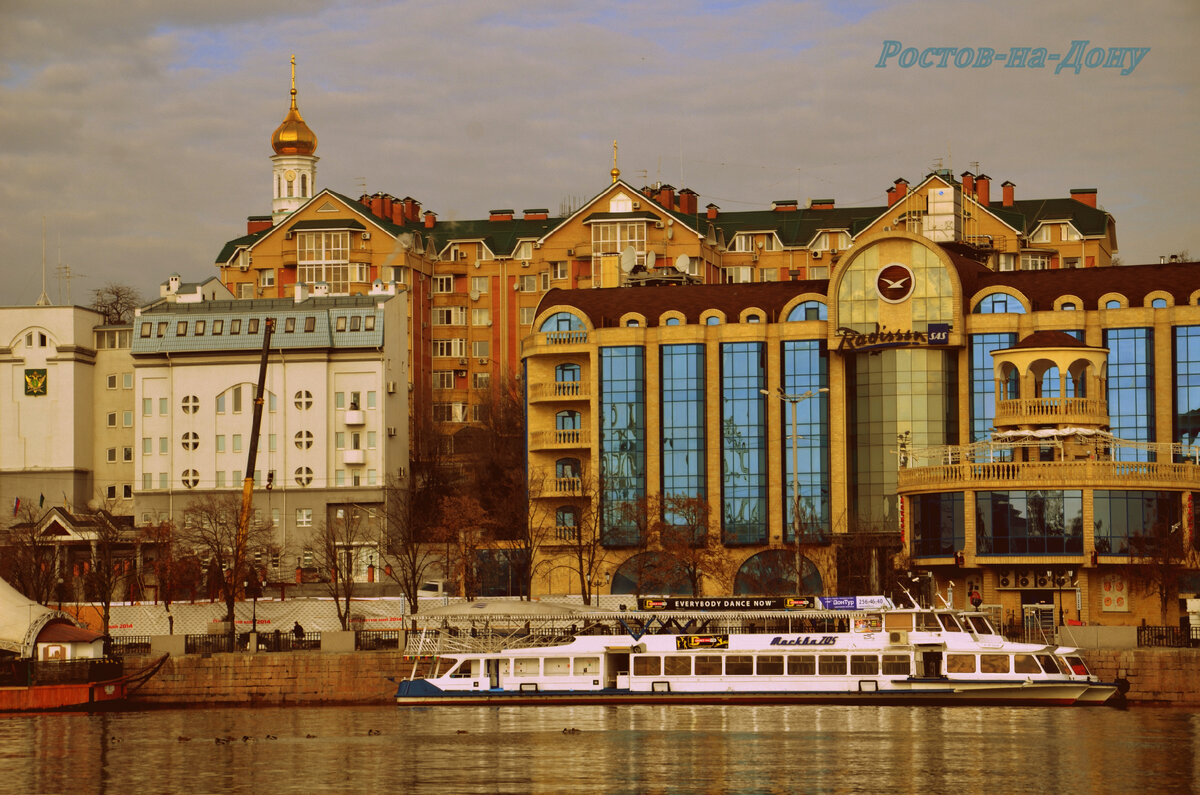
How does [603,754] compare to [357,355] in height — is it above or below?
below

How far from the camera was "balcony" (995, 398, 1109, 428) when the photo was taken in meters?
107

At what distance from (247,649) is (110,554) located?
30687mm

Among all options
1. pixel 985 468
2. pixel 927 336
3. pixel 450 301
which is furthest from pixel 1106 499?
pixel 450 301

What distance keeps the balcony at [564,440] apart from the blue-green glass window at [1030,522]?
29753mm

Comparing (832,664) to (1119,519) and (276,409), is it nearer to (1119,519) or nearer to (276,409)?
(1119,519)

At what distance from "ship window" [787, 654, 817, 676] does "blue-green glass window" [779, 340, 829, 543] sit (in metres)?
37.9

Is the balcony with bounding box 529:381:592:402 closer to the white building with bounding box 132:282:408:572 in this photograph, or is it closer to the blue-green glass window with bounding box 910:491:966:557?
the white building with bounding box 132:282:408:572

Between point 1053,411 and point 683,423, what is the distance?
91.8 feet

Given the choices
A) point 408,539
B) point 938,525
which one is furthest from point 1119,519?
point 408,539

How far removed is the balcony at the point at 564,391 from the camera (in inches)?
5162

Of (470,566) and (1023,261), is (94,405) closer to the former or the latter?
(470,566)

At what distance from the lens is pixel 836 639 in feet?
283

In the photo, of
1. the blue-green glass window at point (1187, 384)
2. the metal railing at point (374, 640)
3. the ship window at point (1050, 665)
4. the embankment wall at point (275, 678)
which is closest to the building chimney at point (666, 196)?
the blue-green glass window at point (1187, 384)

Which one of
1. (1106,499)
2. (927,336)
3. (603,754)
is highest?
(927,336)
